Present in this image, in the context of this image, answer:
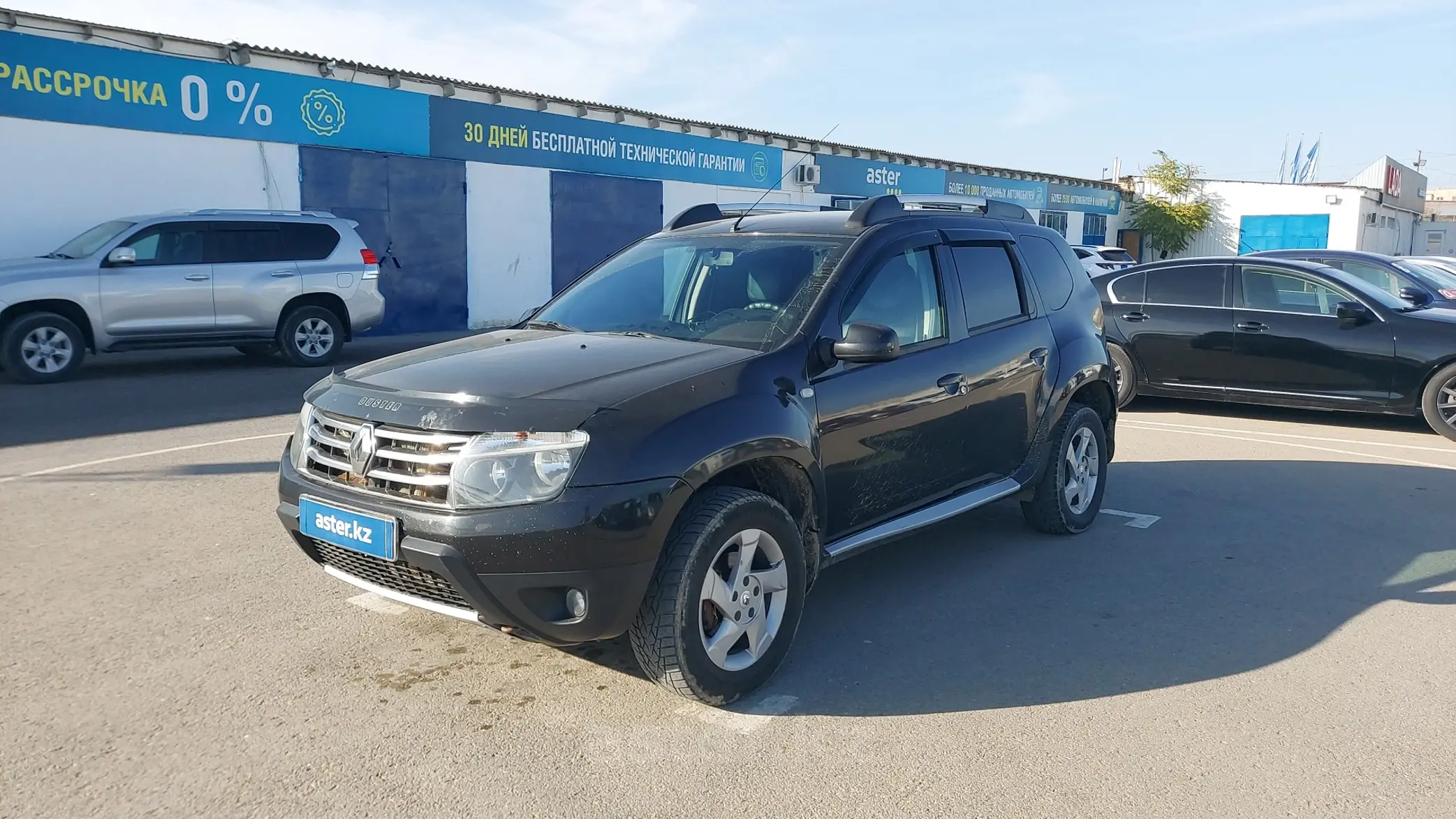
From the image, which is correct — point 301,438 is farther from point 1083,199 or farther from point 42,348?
point 1083,199

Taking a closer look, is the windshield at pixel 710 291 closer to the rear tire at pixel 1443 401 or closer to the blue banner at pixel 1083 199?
the rear tire at pixel 1443 401

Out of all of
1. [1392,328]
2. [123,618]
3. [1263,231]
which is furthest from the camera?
[1263,231]

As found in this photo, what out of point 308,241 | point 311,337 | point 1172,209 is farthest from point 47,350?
point 1172,209

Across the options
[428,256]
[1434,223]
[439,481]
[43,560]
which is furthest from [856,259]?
[1434,223]

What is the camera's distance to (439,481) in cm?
343

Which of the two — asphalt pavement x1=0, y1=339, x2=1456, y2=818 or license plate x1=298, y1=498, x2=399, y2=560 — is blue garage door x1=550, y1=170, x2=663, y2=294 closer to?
asphalt pavement x1=0, y1=339, x2=1456, y2=818

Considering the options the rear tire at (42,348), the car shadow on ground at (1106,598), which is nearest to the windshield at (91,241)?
the rear tire at (42,348)

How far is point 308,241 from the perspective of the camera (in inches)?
530

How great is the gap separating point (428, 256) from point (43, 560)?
14663mm

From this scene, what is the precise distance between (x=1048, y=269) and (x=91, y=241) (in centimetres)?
1098

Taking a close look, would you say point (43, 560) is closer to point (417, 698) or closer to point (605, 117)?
point (417, 698)

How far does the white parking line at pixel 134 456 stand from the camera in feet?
23.3

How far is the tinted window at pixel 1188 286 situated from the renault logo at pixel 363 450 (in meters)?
9.05

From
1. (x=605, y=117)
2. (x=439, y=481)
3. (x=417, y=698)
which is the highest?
(x=605, y=117)
